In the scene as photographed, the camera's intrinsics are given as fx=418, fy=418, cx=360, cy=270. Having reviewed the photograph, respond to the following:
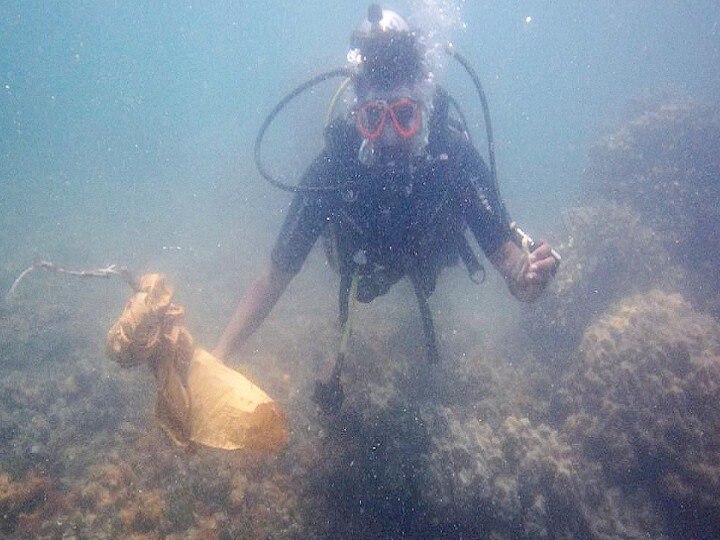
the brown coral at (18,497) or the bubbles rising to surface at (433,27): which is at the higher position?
the bubbles rising to surface at (433,27)

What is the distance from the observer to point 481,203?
12.3 feet

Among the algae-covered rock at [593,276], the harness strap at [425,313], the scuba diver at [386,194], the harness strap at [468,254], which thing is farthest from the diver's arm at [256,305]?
the algae-covered rock at [593,276]

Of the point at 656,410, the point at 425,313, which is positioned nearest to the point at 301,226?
the point at 425,313

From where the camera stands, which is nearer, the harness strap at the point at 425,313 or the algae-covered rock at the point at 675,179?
the harness strap at the point at 425,313

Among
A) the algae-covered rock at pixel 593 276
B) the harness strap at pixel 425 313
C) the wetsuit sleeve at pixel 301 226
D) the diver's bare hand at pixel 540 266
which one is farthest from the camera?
the algae-covered rock at pixel 593 276

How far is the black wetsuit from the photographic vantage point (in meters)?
3.72

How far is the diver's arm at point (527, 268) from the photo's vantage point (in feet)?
10.2

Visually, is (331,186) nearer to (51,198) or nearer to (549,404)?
(549,404)

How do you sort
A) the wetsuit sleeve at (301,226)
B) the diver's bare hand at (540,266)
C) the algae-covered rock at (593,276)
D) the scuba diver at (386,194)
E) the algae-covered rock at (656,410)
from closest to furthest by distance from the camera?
the diver's bare hand at (540,266)
the scuba diver at (386,194)
the wetsuit sleeve at (301,226)
the algae-covered rock at (656,410)
the algae-covered rock at (593,276)

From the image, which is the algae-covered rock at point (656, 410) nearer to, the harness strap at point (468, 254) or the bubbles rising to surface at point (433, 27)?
the harness strap at point (468, 254)

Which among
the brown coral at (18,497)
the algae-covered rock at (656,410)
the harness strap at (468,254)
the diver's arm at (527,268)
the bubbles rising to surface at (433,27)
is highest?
the bubbles rising to surface at (433,27)

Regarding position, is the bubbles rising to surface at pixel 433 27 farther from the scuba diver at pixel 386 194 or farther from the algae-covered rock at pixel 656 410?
the algae-covered rock at pixel 656 410

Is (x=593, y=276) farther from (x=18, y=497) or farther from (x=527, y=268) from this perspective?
(x=18, y=497)

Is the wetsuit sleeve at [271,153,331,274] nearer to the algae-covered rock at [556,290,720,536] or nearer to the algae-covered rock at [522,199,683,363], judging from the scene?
the algae-covered rock at [556,290,720,536]
